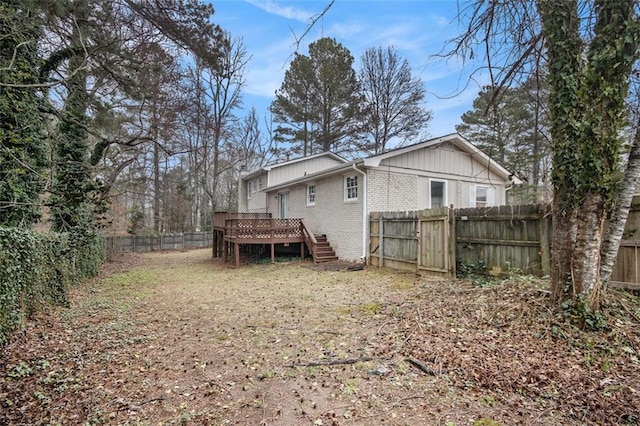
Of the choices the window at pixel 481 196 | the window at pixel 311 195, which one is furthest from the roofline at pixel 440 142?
the window at pixel 311 195

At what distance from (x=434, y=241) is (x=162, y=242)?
18616 mm

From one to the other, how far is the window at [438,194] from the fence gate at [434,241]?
4549mm

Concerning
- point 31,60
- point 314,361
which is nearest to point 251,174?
point 31,60

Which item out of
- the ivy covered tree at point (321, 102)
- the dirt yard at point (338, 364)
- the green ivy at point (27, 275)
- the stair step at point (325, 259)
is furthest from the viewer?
the ivy covered tree at point (321, 102)

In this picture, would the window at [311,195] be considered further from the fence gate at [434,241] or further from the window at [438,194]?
the fence gate at [434,241]

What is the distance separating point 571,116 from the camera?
428 cm

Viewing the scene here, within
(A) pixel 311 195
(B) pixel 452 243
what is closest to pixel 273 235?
(A) pixel 311 195

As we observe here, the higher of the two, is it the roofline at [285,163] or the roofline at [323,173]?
the roofline at [285,163]

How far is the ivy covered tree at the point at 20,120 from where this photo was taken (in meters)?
5.23

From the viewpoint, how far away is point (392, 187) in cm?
1205

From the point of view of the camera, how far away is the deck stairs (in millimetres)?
12734

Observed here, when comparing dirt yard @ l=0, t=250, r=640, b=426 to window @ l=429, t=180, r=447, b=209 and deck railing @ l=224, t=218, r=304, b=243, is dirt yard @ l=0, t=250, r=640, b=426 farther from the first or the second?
window @ l=429, t=180, r=447, b=209

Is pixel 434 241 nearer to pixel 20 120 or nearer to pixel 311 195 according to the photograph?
pixel 311 195

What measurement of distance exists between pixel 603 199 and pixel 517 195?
15.2 m
